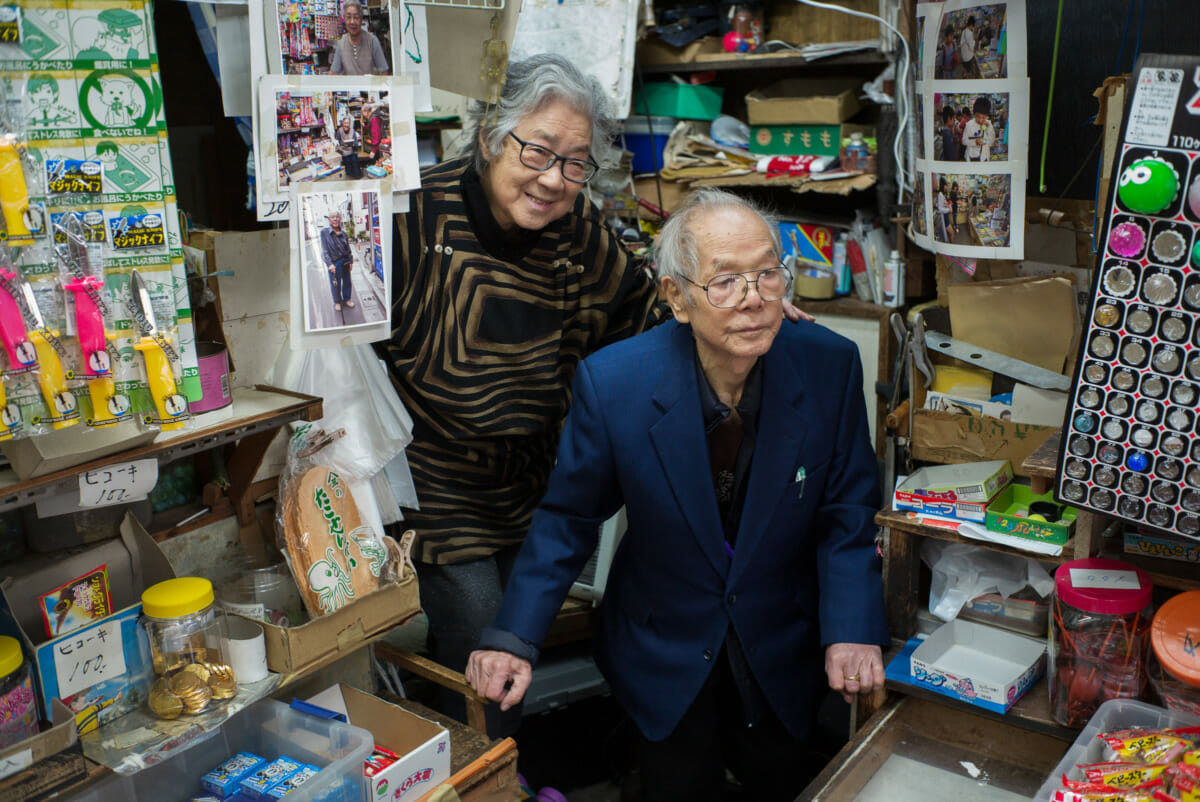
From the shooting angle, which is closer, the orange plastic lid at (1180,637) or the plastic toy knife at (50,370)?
the plastic toy knife at (50,370)

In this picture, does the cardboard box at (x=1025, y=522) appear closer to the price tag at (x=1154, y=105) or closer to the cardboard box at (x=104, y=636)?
the price tag at (x=1154, y=105)

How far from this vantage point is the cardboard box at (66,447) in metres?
1.29

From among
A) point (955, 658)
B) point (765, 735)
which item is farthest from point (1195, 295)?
point (765, 735)

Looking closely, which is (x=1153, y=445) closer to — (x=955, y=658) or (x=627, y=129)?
(x=955, y=658)

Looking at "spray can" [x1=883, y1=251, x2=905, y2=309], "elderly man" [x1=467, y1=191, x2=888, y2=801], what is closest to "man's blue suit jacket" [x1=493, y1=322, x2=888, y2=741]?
"elderly man" [x1=467, y1=191, x2=888, y2=801]

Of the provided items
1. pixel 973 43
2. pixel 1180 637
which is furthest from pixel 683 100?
pixel 1180 637

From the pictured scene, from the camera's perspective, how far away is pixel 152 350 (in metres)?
1.35

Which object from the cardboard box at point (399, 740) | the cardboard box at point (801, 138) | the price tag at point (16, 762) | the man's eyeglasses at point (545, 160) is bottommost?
the cardboard box at point (399, 740)

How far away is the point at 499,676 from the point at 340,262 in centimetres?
74

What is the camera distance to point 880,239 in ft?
9.48

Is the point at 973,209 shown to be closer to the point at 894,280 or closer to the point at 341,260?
the point at 894,280

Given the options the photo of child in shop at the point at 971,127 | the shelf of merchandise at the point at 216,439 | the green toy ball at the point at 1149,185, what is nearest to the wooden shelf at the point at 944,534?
the green toy ball at the point at 1149,185

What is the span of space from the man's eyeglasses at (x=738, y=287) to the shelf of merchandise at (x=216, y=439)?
0.67m

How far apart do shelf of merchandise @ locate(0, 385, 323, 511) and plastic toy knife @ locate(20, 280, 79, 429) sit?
4.2 inches
